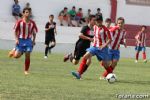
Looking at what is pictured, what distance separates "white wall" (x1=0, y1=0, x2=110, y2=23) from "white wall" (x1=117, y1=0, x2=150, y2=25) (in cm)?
124

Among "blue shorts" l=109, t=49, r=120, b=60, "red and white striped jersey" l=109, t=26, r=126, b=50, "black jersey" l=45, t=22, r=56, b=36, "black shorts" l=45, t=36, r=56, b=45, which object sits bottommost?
"black shorts" l=45, t=36, r=56, b=45

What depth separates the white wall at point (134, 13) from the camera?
39.2 m

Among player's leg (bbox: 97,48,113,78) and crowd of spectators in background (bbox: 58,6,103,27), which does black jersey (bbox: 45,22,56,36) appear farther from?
player's leg (bbox: 97,48,113,78)

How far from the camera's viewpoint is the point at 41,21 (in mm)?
36219

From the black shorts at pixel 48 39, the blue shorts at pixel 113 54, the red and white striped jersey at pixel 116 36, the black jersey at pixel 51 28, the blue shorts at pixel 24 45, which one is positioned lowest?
the black shorts at pixel 48 39

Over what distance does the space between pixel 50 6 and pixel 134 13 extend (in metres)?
6.25

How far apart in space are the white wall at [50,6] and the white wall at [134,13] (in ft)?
4.06

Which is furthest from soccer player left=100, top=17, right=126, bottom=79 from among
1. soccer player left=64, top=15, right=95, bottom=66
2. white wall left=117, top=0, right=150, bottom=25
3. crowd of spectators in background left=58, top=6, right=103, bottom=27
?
white wall left=117, top=0, right=150, bottom=25

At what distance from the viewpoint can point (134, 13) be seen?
39500mm

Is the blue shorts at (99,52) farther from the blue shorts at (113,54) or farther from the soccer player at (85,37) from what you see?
the blue shorts at (113,54)

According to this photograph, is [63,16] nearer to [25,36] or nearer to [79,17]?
[79,17]

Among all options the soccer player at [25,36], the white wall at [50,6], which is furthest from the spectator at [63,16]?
the soccer player at [25,36]

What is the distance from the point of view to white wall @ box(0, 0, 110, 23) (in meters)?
35.0

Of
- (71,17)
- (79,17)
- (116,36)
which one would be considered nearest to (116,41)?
(116,36)
